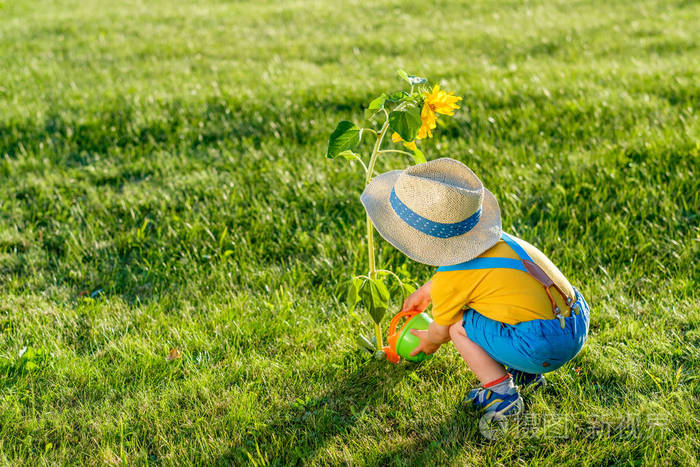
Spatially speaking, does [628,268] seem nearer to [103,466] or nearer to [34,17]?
[103,466]

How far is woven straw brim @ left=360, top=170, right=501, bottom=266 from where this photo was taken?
2.46 m

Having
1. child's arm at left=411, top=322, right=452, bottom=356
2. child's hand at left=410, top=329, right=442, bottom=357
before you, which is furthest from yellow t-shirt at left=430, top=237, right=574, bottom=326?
child's hand at left=410, top=329, right=442, bottom=357

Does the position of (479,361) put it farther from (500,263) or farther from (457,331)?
(500,263)

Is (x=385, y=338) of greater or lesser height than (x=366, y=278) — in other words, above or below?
below

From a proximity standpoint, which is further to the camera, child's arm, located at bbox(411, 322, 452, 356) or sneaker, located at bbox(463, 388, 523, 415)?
child's arm, located at bbox(411, 322, 452, 356)

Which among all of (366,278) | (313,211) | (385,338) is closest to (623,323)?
(385,338)

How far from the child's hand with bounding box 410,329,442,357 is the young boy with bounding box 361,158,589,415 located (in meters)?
0.20

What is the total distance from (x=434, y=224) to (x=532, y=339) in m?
0.60

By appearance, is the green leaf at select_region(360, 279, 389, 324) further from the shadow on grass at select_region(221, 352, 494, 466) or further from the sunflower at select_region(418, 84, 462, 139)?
the sunflower at select_region(418, 84, 462, 139)

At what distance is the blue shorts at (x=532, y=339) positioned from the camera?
243 cm

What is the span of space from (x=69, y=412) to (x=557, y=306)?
86.3 inches

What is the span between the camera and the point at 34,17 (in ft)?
38.3

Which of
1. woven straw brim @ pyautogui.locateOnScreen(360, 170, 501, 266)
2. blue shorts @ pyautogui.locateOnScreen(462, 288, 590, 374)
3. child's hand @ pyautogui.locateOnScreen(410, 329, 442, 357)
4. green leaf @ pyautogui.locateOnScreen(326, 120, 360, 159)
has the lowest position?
child's hand @ pyautogui.locateOnScreen(410, 329, 442, 357)

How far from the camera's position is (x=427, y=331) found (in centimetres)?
278
